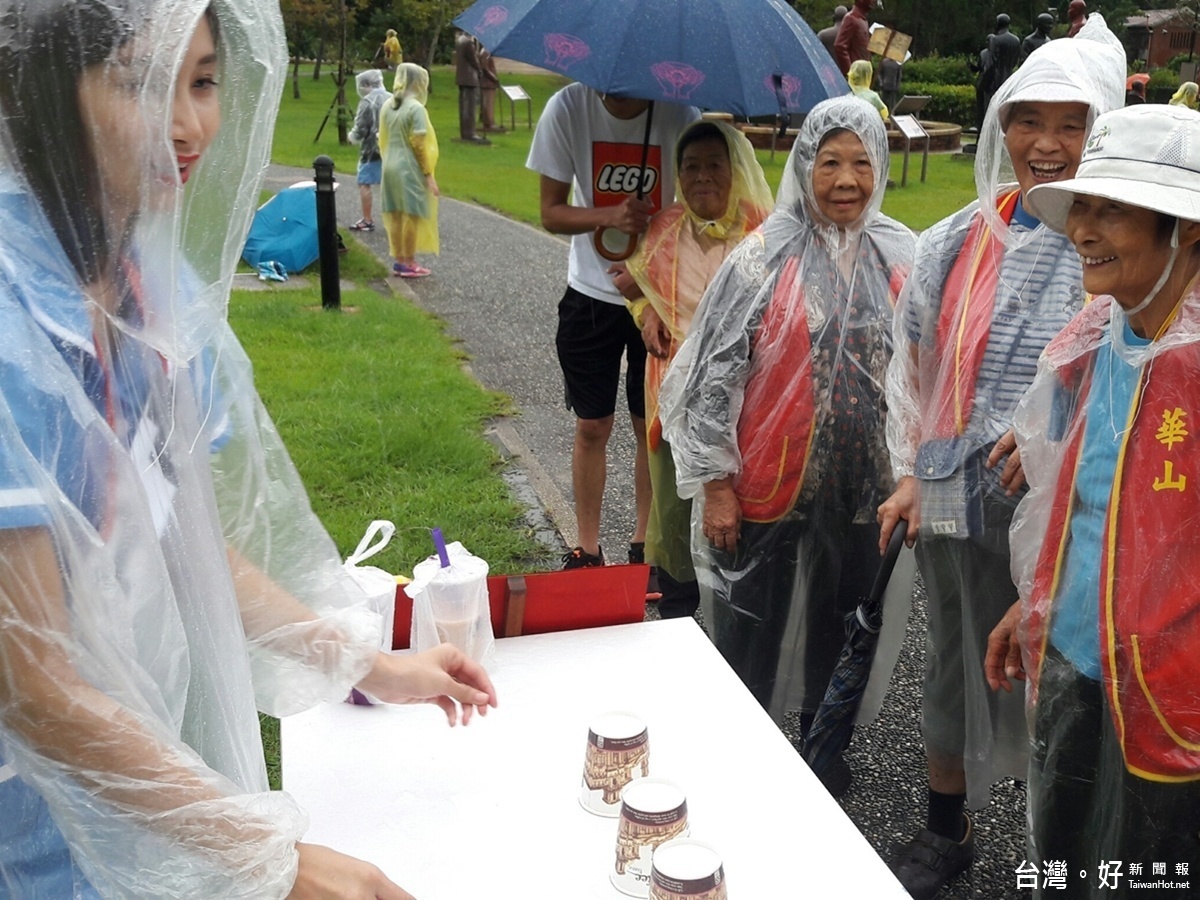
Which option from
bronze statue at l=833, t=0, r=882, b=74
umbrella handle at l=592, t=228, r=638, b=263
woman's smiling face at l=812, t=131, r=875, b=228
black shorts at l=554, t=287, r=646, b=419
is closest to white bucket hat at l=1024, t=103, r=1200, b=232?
woman's smiling face at l=812, t=131, r=875, b=228

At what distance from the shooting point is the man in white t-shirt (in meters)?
3.54

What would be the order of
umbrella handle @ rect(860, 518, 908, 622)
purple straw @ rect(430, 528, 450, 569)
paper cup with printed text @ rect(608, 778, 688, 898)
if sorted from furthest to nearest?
umbrella handle @ rect(860, 518, 908, 622), purple straw @ rect(430, 528, 450, 569), paper cup with printed text @ rect(608, 778, 688, 898)

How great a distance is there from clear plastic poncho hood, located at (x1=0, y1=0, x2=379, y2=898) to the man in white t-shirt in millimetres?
2326

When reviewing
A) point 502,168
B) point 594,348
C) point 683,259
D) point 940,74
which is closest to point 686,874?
point 683,259

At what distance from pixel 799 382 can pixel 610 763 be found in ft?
4.21

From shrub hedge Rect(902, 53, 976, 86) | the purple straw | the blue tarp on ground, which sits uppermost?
shrub hedge Rect(902, 53, 976, 86)

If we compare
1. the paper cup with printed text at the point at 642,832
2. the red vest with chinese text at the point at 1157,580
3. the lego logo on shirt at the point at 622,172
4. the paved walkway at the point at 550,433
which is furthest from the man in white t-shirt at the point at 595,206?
the paper cup with printed text at the point at 642,832

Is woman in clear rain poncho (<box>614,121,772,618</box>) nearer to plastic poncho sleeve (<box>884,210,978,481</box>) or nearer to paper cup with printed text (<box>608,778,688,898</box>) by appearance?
plastic poncho sleeve (<box>884,210,978,481</box>)

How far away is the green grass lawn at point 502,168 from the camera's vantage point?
40.9 ft

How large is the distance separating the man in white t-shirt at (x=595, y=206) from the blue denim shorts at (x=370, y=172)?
696 centimetres

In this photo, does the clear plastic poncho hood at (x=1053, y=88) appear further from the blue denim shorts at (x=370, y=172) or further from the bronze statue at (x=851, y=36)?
the bronze statue at (x=851, y=36)

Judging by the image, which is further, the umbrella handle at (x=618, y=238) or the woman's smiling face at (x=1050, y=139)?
the umbrella handle at (x=618, y=238)

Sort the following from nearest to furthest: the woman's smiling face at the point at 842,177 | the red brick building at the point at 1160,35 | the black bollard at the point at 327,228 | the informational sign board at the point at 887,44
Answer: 1. the woman's smiling face at the point at 842,177
2. the black bollard at the point at 327,228
3. the informational sign board at the point at 887,44
4. the red brick building at the point at 1160,35

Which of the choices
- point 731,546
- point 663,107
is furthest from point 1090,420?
point 663,107
